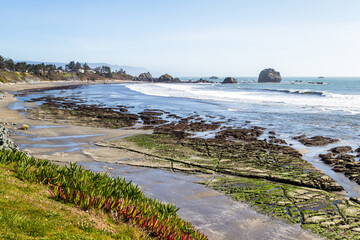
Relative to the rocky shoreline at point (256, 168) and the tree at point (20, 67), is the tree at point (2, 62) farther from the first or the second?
the rocky shoreline at point (256, 168)

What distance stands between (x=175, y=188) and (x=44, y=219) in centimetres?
692

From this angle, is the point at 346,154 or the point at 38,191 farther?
the point at 346,154

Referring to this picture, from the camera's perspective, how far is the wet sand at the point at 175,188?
8602 millimetres

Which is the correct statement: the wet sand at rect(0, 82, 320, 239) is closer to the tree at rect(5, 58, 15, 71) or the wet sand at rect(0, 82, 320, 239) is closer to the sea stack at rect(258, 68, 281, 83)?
the tree at rect(5, 58, 15, 71)

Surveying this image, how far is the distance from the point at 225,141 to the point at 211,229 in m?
11.8

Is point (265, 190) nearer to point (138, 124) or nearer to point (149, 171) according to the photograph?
point (149, 171)

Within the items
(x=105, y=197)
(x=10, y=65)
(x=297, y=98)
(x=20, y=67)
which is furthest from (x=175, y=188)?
(x=20, y=67)

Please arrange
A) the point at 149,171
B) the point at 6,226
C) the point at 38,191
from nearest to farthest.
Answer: the point at 6,226 < the point at 38,191 < the point at 149,171

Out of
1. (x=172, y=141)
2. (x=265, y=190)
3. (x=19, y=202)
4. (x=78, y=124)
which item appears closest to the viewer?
(x=19, y=202)

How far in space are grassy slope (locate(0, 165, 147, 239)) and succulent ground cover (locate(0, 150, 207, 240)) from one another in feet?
0.79

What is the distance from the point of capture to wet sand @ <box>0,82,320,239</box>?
860cm

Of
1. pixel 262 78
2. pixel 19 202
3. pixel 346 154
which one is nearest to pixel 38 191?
pixel 19 202

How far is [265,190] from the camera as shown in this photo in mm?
11516

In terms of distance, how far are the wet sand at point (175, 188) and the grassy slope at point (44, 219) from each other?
3.59 metres
